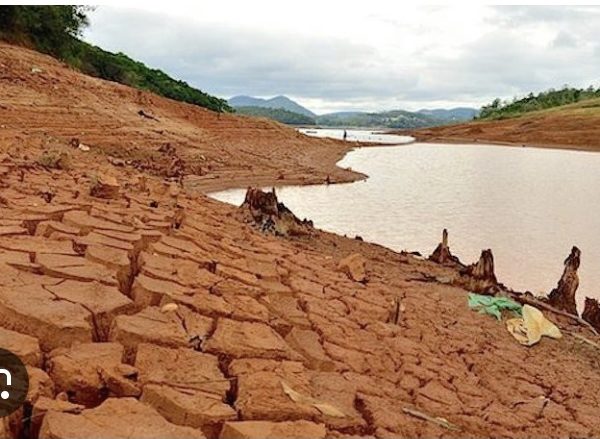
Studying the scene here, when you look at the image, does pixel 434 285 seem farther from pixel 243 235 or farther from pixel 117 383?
pixel 117 383

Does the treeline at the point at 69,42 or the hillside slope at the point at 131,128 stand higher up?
the treeline at the point at 69,42

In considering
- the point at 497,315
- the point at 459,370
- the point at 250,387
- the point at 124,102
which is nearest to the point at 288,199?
the point at 124,102

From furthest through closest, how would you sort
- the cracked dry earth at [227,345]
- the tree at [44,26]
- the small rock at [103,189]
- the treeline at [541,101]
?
the treeline at [541,101]
the tree at [44,26]
the small rock at [103,189]
the cracked dry earth at [227,345]

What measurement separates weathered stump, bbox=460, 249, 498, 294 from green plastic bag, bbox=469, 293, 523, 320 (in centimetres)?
32

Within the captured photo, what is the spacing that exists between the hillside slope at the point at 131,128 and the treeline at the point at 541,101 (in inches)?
1805

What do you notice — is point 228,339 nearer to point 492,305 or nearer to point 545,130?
point 492,305

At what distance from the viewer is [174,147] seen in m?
15.7

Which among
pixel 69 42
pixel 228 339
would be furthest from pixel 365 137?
pixel 228 339

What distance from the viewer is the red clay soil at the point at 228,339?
7.28 feet

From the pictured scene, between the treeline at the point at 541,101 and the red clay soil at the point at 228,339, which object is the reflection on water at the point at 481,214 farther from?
the treeline at the point at 541,101

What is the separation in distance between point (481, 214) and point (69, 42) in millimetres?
16772

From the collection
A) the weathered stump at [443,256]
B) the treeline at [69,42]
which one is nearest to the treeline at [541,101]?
the treeline at [69,42]

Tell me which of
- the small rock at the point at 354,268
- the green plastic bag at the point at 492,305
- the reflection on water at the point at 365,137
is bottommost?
the green plastic bag at the point at 492,305

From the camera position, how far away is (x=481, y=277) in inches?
244
